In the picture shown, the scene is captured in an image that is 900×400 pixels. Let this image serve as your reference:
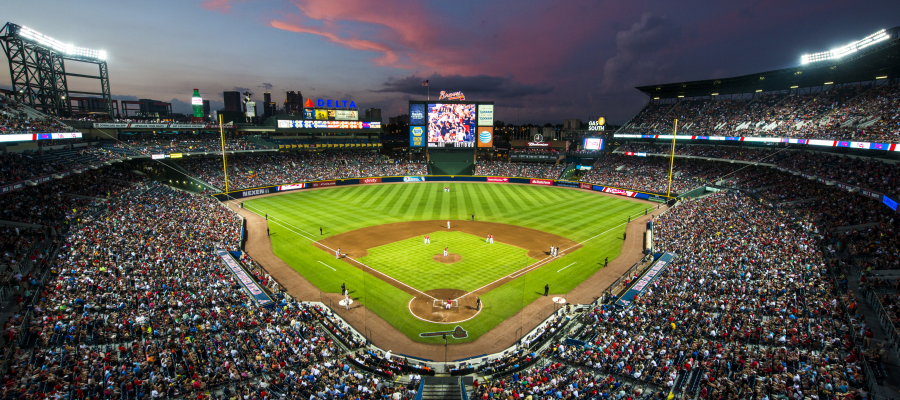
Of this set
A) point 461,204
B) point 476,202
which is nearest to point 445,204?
point 461,204

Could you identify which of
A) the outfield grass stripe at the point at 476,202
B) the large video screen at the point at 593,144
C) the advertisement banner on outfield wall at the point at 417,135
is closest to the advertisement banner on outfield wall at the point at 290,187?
the advertisement banner on outfield wall at the point at 417,135

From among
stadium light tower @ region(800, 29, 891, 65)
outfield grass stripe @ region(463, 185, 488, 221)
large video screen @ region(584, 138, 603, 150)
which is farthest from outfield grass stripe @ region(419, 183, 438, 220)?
stadium light tower @ region(800, 29, 891, 65)

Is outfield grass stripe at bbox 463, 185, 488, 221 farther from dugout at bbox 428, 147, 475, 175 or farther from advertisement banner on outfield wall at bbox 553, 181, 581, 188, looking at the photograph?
advertisement banner on outfield wall at bbox 553, 181, 581, 188

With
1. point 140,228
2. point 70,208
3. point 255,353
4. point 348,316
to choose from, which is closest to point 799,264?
point 348,316

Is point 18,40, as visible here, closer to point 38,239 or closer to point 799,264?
point 38,239

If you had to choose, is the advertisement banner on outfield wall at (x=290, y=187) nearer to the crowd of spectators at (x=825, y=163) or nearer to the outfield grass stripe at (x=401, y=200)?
the outfield grass stripe at (x=401, y=200)

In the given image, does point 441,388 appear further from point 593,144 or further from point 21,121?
point 593,144
